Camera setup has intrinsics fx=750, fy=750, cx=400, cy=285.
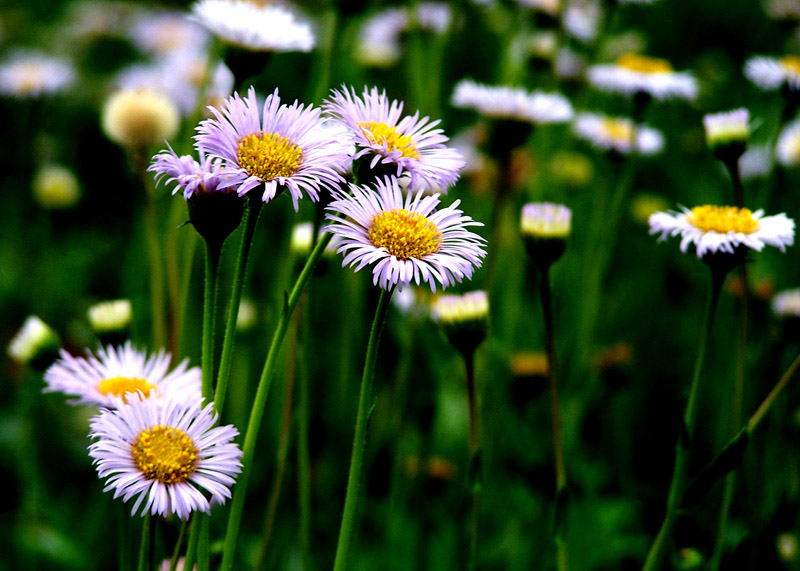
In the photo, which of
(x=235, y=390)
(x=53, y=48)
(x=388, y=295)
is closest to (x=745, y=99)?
(x=235, y=390)

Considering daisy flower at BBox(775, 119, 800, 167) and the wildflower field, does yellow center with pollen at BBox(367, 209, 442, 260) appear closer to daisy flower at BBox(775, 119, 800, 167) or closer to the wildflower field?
the wildflower field

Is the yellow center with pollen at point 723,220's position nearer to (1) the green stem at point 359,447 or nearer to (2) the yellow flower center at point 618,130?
(1) the green stem at point 359,447

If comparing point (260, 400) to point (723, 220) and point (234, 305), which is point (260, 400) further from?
point (723, 220)

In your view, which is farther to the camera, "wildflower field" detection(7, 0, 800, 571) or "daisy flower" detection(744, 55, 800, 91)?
"daisy flower" detection(744, 55, 800, 91)

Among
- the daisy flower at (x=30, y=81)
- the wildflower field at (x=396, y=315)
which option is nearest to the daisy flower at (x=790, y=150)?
the wildflower field at (x=396, y=315)

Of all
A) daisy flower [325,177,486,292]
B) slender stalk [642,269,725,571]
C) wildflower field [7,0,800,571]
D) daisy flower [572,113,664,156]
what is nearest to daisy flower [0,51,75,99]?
wildflower field [7,0,800,571]

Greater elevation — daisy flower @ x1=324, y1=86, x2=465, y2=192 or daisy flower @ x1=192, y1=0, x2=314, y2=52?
daisy flower @ x1=192, y1=0, x2=314, y2=52

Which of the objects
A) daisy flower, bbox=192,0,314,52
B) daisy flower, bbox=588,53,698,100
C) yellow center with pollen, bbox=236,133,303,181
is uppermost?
daisy flower, bbox=588,53,698,100

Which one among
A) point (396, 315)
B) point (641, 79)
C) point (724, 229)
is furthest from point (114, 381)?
point (641, 79)
